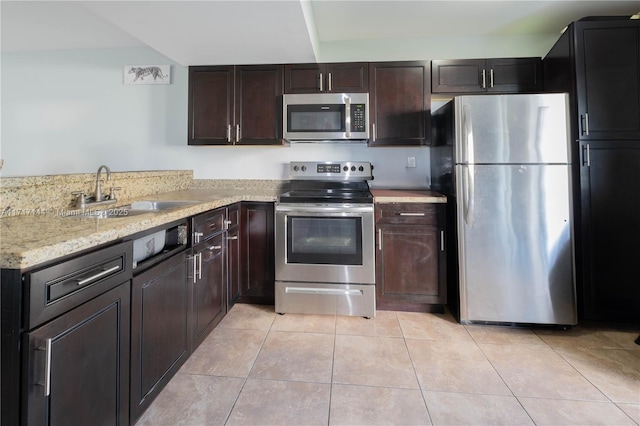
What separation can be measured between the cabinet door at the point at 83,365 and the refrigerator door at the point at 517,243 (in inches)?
80.5

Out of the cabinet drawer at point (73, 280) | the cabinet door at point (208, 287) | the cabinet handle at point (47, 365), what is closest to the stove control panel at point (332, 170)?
the cabinet door at point (208, 287)

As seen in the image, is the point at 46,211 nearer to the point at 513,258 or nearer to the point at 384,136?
the point at 384,136

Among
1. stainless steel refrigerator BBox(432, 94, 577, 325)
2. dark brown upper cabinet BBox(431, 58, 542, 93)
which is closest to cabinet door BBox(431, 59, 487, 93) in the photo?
dark brown upper cabinet BBox(431, 58, 542, 93)

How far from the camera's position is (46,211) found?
1.47 metres

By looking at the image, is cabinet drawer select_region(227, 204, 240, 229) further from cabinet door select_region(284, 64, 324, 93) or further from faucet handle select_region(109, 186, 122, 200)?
cabinet door select_region(284, 64, 324, 93)

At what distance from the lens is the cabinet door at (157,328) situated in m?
1.18

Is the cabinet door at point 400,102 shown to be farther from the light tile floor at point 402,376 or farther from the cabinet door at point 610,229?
the light tile floor at point 402,376

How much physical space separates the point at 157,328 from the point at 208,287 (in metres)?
0.53

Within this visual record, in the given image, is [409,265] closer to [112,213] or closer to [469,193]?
[469,193]

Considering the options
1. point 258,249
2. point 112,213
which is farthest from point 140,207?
point 258,249

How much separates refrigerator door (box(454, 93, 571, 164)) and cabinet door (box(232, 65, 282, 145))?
57.6 inches

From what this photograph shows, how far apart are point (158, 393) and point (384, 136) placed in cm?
232

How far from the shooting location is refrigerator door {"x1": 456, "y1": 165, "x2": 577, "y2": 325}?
6.70ft

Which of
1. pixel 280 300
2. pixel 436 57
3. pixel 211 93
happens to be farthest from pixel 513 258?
pixel 211 93
